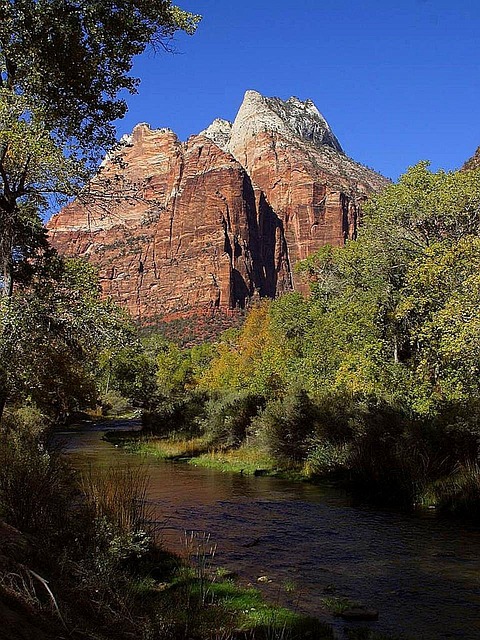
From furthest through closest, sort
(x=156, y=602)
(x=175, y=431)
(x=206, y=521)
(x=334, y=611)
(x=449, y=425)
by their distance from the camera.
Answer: (x=175, y=431)
(x=449, y=425)
(x=206, y=521)
(x=334, y=611)
(x=156, y=602)

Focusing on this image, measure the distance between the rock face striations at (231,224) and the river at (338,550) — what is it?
12833 centimetres

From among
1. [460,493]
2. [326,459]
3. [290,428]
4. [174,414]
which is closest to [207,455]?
[290,428]

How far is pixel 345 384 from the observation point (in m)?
23.2

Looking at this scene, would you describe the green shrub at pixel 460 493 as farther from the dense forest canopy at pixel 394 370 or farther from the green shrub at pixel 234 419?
the green shrub at pixel 234 419

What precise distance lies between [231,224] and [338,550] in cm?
16394

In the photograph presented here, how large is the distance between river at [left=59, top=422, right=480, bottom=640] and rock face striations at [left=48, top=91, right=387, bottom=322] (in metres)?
128

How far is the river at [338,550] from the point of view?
820cm

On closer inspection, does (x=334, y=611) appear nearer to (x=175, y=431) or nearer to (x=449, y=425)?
(x=449, y=425)

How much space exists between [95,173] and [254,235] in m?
175

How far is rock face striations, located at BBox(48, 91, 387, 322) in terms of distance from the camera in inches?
6284

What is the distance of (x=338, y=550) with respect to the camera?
11.6 metres

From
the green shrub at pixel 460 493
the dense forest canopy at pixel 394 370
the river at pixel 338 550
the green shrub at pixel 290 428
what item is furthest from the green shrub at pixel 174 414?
the green shrub at pixel 460 493

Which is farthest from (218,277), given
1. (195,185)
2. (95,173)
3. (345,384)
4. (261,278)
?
(95,173)

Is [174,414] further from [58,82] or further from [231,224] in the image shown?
[231,224]
